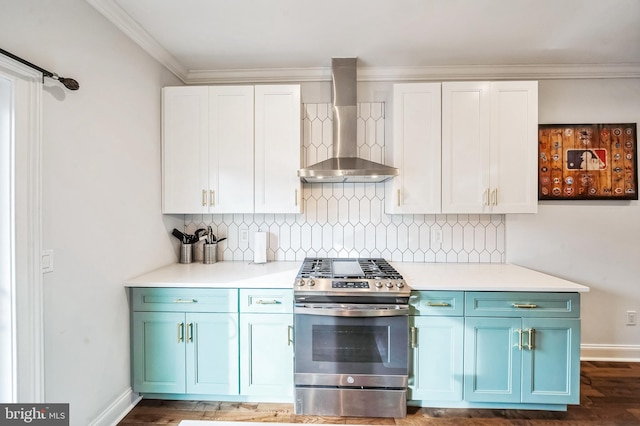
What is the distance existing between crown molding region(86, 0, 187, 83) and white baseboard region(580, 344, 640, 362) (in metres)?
4.23

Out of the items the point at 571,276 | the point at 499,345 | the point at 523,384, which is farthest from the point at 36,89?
the point at 571,276

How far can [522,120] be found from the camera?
236 cm

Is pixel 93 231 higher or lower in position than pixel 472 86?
lower

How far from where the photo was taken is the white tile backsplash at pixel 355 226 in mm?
2762

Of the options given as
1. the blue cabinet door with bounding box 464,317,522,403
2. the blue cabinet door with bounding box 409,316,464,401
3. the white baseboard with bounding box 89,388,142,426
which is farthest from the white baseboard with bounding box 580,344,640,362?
the white baseboard with bounding box 89,388,142,426

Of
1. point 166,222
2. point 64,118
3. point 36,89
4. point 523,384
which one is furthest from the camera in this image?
point 166,222

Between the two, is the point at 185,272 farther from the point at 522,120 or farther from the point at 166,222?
the point at 522,120

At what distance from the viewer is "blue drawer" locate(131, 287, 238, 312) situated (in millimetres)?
2090

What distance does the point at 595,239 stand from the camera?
8.84ft

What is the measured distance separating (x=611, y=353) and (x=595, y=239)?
996mm

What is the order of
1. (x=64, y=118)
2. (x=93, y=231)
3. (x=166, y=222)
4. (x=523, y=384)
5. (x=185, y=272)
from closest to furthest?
(x=64, y=118), (x=93, y=231), (x=523, y=384), (x=185, y=272), (x=166, y=222)

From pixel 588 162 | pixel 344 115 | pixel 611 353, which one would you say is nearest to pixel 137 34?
pixel 344 115

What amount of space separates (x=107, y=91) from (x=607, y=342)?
4.31m

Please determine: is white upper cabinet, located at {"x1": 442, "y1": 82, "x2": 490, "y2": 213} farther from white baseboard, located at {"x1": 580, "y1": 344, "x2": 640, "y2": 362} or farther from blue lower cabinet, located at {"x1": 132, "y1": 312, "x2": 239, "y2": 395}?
blue lower cabinet, located at {"x1": 132, "y1": 312, "x2": 239, "y2": 395}
